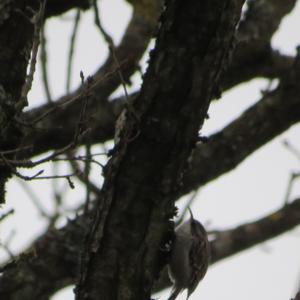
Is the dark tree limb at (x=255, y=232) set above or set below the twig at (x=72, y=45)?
below

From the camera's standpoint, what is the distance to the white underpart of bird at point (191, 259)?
5.58m

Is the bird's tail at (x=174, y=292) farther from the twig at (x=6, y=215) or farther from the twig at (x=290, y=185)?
the twig at (x=6, y=215)

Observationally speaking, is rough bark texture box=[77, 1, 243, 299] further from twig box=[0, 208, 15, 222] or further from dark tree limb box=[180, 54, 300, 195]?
dark tree limb box=[180, 54, 300, 195]

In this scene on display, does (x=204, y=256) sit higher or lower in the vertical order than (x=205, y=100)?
higher

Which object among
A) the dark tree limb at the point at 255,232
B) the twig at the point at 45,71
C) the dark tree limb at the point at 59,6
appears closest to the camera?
the dark tree limb at the point at 59,6

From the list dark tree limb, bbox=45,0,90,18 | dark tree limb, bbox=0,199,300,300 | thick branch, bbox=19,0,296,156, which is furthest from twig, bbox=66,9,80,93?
dark tree limb, bbox=0,199,300,300

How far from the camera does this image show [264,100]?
5723mm

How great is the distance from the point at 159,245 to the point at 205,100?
1.79 ft

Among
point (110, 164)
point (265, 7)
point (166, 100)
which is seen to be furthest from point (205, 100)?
point (265, 7)

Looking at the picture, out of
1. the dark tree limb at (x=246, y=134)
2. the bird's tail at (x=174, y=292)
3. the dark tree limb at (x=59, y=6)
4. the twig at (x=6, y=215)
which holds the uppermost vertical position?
the dark tree limb at (x=59, y=6)

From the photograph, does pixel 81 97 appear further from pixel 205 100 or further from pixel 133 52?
pixel 133 52

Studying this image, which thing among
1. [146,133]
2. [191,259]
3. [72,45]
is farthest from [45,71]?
[146,133]

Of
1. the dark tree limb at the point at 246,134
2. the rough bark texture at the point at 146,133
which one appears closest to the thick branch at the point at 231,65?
the dark tree limb at the point at 246,134

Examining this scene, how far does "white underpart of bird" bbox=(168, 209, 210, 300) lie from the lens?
558 centimetres
